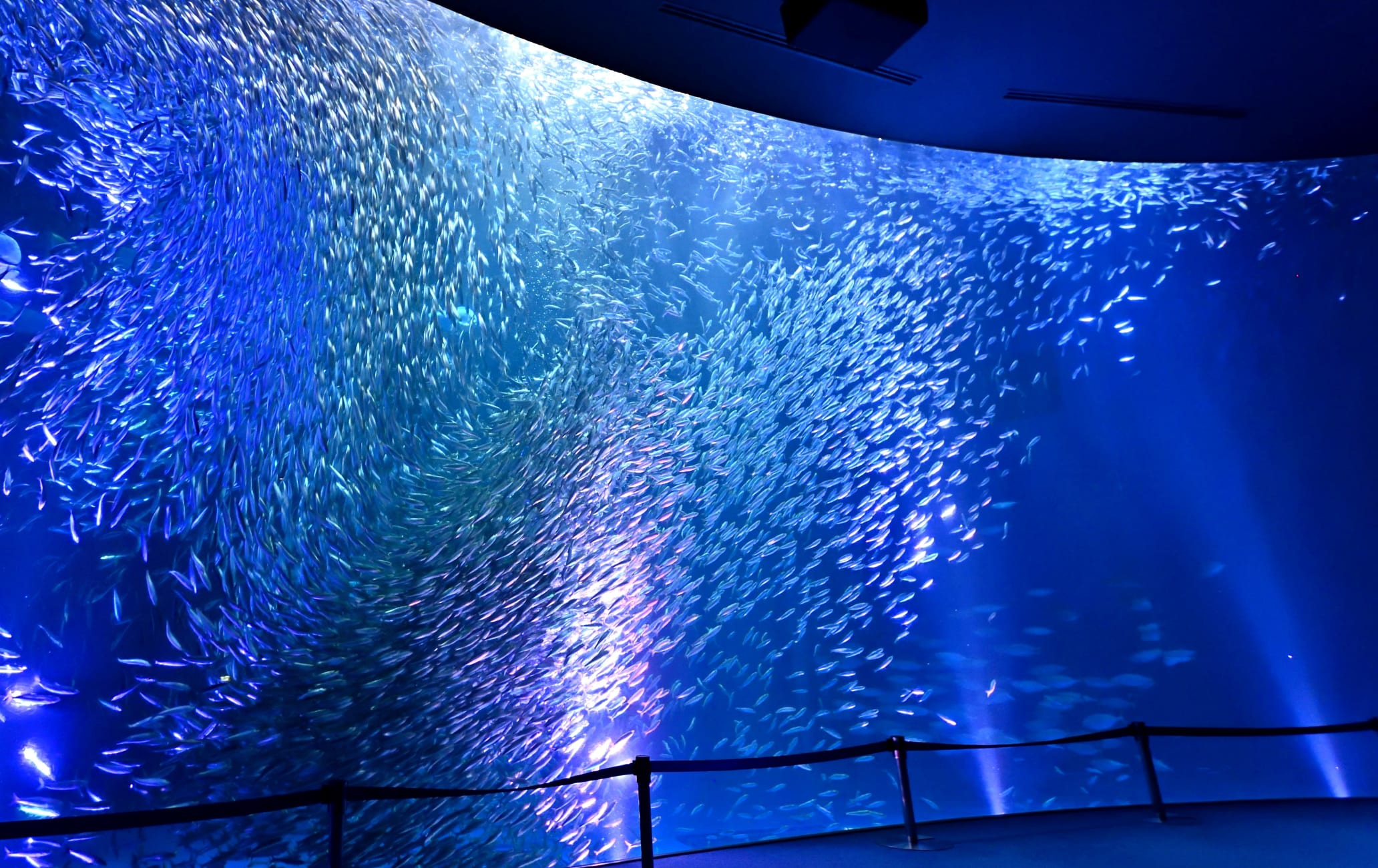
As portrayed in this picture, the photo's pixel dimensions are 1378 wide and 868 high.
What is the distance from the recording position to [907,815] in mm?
3986

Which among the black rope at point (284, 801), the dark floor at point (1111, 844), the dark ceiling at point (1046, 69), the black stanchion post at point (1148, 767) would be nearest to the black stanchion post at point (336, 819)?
the black rope at point (284, 801)

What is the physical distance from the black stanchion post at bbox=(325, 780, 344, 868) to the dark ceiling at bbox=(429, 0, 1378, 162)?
139 inches

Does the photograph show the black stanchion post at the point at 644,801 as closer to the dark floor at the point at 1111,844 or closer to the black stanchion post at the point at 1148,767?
the dark floor at the point at 1111,844

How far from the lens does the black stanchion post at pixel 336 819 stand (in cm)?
255

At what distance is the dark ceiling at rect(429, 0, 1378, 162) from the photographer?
4.00 meters

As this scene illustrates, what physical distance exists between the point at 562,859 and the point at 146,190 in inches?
191

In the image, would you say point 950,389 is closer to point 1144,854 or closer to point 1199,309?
point 1199,309

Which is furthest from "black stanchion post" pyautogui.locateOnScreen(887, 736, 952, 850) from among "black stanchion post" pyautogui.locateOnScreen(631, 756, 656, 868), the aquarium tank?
the aquarium tank

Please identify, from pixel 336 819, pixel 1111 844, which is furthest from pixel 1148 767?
pixel 336 819

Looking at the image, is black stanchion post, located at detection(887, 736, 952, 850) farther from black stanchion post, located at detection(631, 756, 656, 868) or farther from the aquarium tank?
the aquarium tank

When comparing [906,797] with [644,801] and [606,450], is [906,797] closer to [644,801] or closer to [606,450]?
[644,801]

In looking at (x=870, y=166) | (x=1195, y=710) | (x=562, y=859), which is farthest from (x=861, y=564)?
(x=870, y=166)

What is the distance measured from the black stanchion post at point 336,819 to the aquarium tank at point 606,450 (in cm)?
198

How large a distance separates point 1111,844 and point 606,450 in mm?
4274
